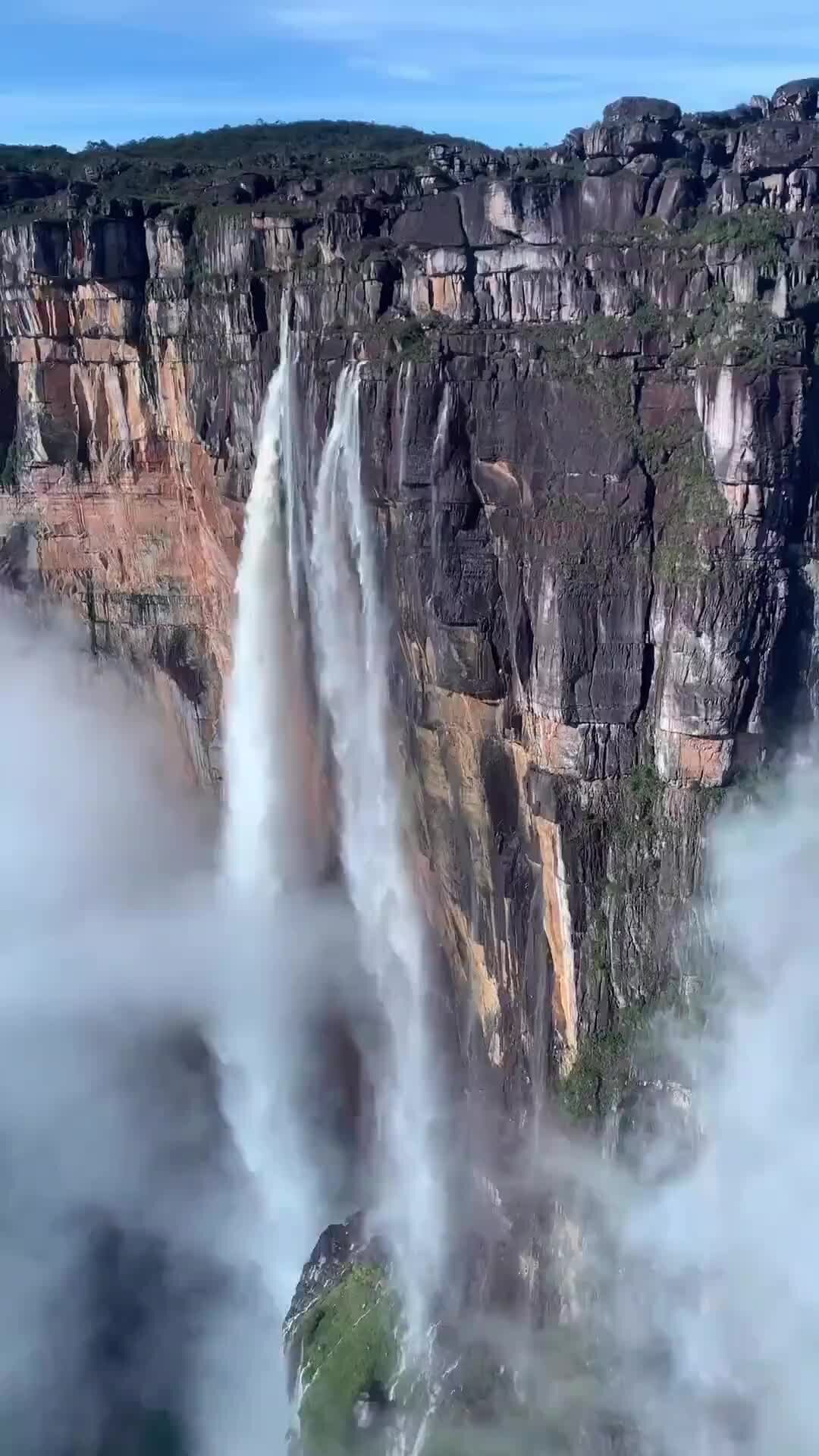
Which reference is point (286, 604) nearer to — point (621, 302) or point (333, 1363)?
point (621, 302)

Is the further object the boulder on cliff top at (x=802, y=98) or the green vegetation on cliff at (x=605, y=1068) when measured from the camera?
the boulder on cliff top at (x=802, y=98)

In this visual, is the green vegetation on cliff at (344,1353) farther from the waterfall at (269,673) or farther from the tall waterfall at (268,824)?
the waterfall at (269,673)

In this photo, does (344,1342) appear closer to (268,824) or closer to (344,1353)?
(344,1353)

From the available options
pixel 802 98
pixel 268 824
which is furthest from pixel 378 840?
pixel 802 98

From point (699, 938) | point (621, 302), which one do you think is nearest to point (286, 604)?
A: point (621, 302)

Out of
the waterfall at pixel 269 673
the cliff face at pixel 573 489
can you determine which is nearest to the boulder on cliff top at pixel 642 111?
the cliff face at pixel 573 489
